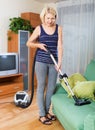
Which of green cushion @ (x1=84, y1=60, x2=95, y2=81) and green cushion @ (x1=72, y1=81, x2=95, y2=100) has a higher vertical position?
green cushion @ (x1=84, y1=60, x2=95, y2=81)

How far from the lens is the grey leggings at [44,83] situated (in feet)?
7.80

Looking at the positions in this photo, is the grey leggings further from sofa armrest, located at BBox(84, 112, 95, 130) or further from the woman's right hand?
sofa armrest, located at BBox(84, 112, 95, 130)

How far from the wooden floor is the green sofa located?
0.34 metres

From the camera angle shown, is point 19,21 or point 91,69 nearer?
point 91,69

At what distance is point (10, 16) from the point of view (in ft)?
14.0

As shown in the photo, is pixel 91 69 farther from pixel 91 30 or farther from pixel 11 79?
pixel 11 79

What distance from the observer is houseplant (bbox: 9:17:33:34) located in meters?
4.01

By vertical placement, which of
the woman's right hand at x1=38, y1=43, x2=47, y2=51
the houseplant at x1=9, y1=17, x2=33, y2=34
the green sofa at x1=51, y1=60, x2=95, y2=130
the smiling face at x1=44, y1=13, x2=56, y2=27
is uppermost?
the houseplant at x1=9, y1=17, x2=33, y2=34

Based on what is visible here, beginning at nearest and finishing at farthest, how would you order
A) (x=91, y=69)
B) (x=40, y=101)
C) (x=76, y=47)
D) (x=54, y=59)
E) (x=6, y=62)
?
(x=54, y=59)
(x=40, y=101)
(x=91, y=69)
(x=6, y=62)
(x=76, y=47)

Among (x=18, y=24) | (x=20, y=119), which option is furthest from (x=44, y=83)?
(x=18, y=24)

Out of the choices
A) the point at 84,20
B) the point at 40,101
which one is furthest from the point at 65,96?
the point at 84,20

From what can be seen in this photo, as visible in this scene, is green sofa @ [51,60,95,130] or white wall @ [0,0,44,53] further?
white wall @ [0,0,44,53]

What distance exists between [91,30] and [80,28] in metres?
0.24

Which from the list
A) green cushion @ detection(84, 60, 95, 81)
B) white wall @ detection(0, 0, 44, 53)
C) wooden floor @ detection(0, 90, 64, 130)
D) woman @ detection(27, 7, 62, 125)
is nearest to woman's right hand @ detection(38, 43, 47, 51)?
woman @ detection(27, 7, 62, 125)
